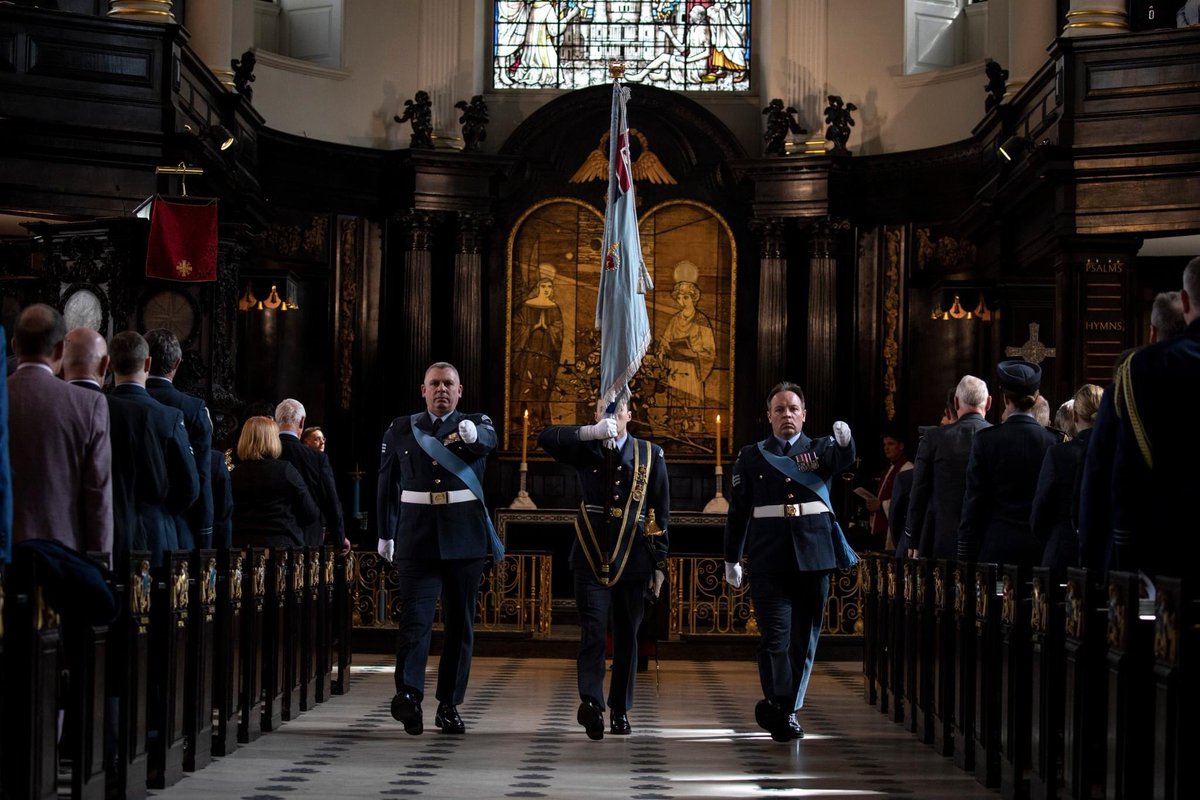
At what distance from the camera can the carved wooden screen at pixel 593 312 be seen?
1947 cm

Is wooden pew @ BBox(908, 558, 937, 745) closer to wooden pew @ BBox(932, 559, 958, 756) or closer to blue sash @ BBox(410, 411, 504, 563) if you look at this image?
wooden pew @ BBox(932, 559, 958, 756)

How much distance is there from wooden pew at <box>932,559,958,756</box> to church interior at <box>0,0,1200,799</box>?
4 cm

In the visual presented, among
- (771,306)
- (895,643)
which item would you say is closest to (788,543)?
(895,643)

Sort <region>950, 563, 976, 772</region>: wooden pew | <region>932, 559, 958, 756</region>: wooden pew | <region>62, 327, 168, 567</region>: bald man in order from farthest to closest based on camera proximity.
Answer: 1. <region>932, 559, 958, 756</region>: wooden pew
2. <region>950, 563, 976, 772</region>: wooden pew
3. <region>62, 327, 168, 567</region>: bald man

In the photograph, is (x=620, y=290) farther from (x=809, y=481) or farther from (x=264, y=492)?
(x=264, y=492)

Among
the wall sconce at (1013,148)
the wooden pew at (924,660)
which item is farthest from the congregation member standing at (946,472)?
the wall sconce at (1013,148)

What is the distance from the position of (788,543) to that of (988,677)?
5.77ft

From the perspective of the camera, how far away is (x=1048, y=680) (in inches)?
251

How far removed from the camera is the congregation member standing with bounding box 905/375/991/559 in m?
9.88

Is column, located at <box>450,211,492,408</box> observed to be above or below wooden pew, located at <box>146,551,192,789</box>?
above

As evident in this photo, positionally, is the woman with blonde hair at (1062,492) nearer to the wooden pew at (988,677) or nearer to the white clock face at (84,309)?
the wooden pew at (988,677)

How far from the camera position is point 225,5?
693 inches

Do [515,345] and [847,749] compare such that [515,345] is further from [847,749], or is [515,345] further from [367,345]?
[847,749]

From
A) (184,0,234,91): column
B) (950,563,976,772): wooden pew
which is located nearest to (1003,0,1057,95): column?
(184,0,234,91): column
